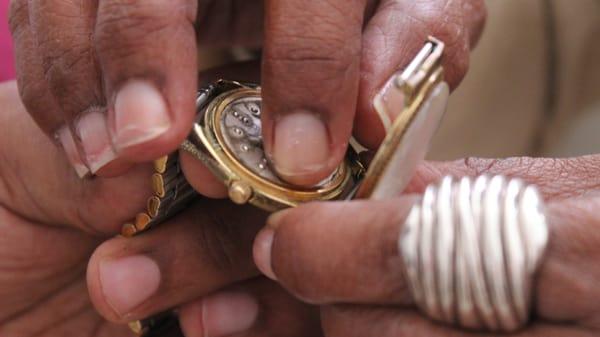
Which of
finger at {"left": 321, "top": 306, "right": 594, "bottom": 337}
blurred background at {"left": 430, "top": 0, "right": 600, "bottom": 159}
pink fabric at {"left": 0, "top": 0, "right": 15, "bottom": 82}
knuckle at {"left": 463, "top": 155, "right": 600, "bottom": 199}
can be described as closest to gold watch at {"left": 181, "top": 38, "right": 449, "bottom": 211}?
finger at {"left": 321, "top": 306, "right": 594, "bottom": 337}

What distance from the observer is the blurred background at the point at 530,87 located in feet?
5.67

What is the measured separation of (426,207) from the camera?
0.51 meters

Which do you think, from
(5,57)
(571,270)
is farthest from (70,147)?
(5,57)

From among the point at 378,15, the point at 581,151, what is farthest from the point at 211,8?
the point at 581,151

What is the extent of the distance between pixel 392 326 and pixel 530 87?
1.39 m

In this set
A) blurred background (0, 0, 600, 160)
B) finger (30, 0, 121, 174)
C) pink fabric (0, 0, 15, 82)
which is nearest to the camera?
finger (30, 0, 121, 174)

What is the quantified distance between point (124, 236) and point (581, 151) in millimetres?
1250

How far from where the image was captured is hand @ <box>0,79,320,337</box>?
2.73ft

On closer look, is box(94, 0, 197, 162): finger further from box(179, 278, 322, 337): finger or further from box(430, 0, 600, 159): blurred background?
box(430, 0, 600, 159): blurred background

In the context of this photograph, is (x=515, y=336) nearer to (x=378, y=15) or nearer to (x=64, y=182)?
(x=378, y=15)

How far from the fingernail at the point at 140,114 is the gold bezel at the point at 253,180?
4 centimetres

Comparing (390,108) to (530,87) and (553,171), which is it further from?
(530,87)

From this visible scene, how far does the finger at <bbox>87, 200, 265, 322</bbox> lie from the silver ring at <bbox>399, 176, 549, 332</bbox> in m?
0.38

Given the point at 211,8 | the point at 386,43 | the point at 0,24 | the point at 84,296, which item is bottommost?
the point at 84,296
